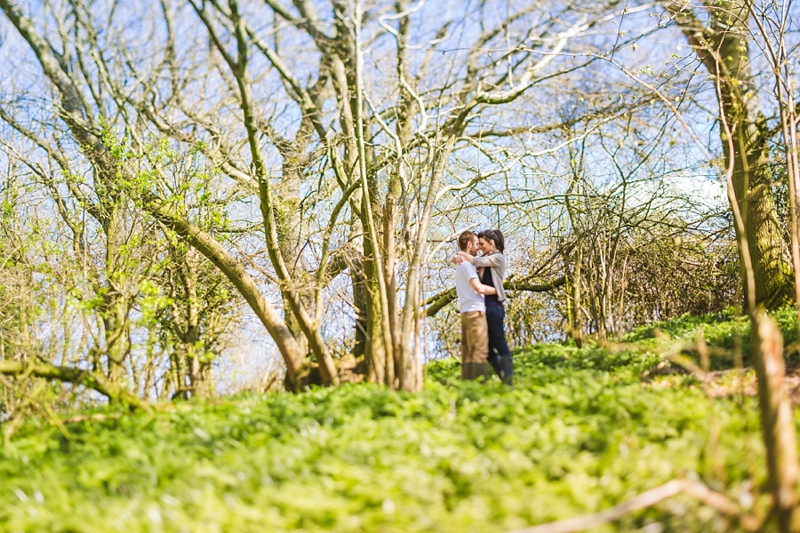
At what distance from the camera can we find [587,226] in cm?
1000

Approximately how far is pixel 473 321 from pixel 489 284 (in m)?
0.60

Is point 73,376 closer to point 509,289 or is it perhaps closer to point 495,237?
point 495,237

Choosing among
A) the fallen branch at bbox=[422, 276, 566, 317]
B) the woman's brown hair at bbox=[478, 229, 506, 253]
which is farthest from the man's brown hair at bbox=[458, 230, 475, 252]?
the fallen branch at bbox=[422, 276, 566, 317]

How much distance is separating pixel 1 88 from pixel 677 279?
41.5 feet

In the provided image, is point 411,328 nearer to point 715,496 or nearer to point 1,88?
point 715,496

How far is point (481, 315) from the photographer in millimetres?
6867

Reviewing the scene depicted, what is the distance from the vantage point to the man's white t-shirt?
22.5ft

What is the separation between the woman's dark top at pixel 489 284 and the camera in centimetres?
711

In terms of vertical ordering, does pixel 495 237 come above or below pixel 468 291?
above

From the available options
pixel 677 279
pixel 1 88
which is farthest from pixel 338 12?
pixel 677 279

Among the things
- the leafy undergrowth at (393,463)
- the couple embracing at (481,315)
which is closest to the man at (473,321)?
the couple embracing at (481,315)

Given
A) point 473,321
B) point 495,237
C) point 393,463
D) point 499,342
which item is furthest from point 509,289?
point 393,463

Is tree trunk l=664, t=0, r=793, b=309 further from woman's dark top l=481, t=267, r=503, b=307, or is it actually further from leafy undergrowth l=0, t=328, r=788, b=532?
leafy undergrowth l=0, t=328, r=788, b=532

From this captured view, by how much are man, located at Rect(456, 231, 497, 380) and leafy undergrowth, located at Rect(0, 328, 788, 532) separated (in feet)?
3.94
